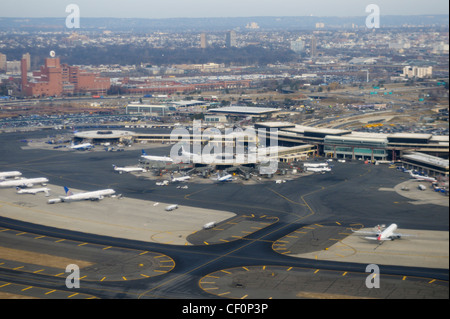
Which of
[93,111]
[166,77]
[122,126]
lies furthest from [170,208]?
[166,77]

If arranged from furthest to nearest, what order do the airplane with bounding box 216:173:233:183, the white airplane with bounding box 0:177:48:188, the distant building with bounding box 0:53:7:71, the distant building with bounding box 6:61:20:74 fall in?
1. the distant building with bounding box 6:61:20:74
2. the distant building with bounding box 0:53:7:71
3. the airplane with bounding box 216:173:233:183
4. the white airplane with bounding box 0:177:48:188

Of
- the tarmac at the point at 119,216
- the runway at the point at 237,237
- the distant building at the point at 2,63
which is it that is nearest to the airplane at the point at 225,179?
the runway at the point at 237,237


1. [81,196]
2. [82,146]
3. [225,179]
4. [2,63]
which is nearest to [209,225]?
[81,196]

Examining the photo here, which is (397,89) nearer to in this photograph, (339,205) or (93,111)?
(93,111)

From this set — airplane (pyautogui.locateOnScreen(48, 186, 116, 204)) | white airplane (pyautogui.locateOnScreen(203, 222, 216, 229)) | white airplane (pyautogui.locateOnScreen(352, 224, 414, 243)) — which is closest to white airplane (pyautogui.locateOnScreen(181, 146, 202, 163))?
airplane (pyautogui.locateOnScreen(48, 186, 116, 204))

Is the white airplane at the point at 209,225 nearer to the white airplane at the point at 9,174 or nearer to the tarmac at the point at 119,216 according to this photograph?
the tarmac at the point at 119,216

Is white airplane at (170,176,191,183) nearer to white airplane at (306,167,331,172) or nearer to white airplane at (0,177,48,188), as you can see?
white airplane at (0,177,48,188)
